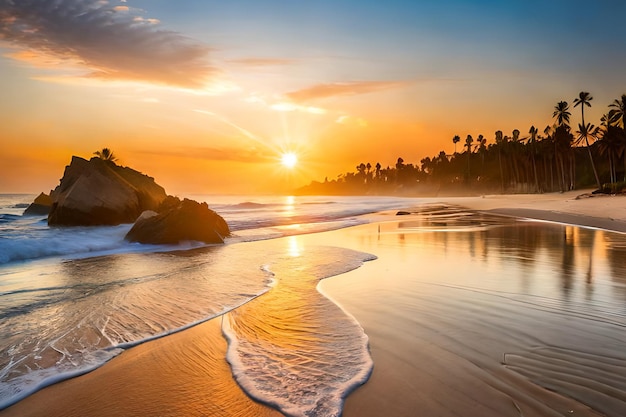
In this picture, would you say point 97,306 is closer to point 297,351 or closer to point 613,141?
point 297,351

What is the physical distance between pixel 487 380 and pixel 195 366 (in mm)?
2870

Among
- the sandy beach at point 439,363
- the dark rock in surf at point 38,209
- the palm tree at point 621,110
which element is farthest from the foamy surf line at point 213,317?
the palm tree at point 621,110

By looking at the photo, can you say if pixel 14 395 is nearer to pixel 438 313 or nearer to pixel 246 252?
pixel 438 313

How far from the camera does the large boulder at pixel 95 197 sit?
1831 cm

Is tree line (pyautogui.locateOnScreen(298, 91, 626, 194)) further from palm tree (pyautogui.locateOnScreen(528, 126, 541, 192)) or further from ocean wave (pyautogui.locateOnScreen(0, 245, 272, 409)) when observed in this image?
ocean wave (pyautogui.locateOnScreen(0, 245, 272, 409))

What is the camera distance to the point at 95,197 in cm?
1866

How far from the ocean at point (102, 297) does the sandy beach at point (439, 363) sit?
330 millimetres

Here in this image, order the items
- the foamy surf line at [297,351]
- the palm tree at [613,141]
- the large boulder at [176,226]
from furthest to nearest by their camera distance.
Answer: the palm tree at [613,141], the large boulder at [176,226], the foamy surf line at [297,351]

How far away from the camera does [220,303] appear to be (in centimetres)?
614

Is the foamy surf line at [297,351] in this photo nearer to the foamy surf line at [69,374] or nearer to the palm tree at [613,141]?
the foamy surf line at [69,374]

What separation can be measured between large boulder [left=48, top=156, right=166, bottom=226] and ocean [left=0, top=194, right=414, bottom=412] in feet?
18.5

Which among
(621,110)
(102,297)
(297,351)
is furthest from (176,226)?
(621,110)

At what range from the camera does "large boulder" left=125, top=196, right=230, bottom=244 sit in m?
14.2

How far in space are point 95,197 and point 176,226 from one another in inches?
291
